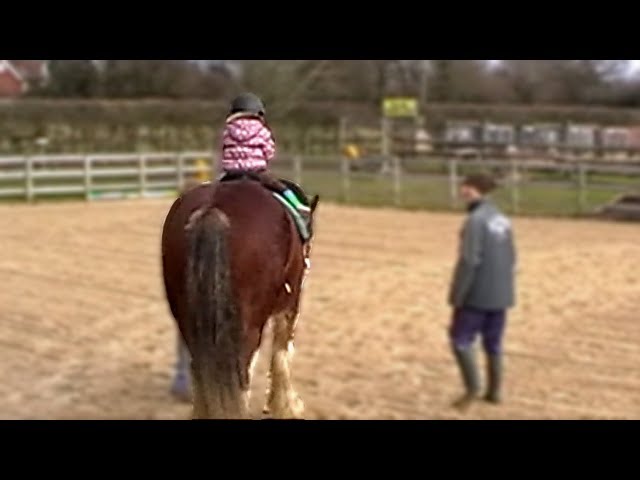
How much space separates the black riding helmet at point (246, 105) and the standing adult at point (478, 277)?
17.7ft

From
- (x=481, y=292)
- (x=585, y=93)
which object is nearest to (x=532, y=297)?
(x=481, y=292)

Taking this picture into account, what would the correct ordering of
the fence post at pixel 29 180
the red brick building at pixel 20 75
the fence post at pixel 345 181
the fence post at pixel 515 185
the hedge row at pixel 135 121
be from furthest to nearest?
1. the fence post at pixel 345 181
2. the fence post at pixel 29 180
3. the fence post at pixel 515 185
4. the hedge row at pixel 135 121
5. the red brick building at pixel 20 75

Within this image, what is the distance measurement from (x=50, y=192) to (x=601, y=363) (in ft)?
43.3

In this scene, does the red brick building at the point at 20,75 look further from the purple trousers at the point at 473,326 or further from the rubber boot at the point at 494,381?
the rubber boot at the point at 494,381

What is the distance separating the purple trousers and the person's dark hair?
785mm

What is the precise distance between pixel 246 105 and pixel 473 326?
5.76 metres

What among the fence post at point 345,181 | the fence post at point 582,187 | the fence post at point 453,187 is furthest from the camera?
the fence post at point 345,181

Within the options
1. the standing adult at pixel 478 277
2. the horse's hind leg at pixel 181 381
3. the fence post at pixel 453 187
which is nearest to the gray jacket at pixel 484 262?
the standing adult at pixel 478 277

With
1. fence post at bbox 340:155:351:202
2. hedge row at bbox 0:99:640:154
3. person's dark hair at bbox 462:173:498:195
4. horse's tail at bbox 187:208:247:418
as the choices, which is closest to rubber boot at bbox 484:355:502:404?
person's dark hair at bbox 462:173:498:195

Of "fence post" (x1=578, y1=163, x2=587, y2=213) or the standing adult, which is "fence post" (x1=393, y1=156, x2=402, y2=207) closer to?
"fence post" (x1=578, y1=163, x2=587, y2=213)

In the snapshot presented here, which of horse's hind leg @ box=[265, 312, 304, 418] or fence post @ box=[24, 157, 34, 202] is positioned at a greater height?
horse's hind leg @ box=[265, 312, 304, 418]

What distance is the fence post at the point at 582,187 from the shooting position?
15.8 meters

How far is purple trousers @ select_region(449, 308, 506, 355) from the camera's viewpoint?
644 cm
